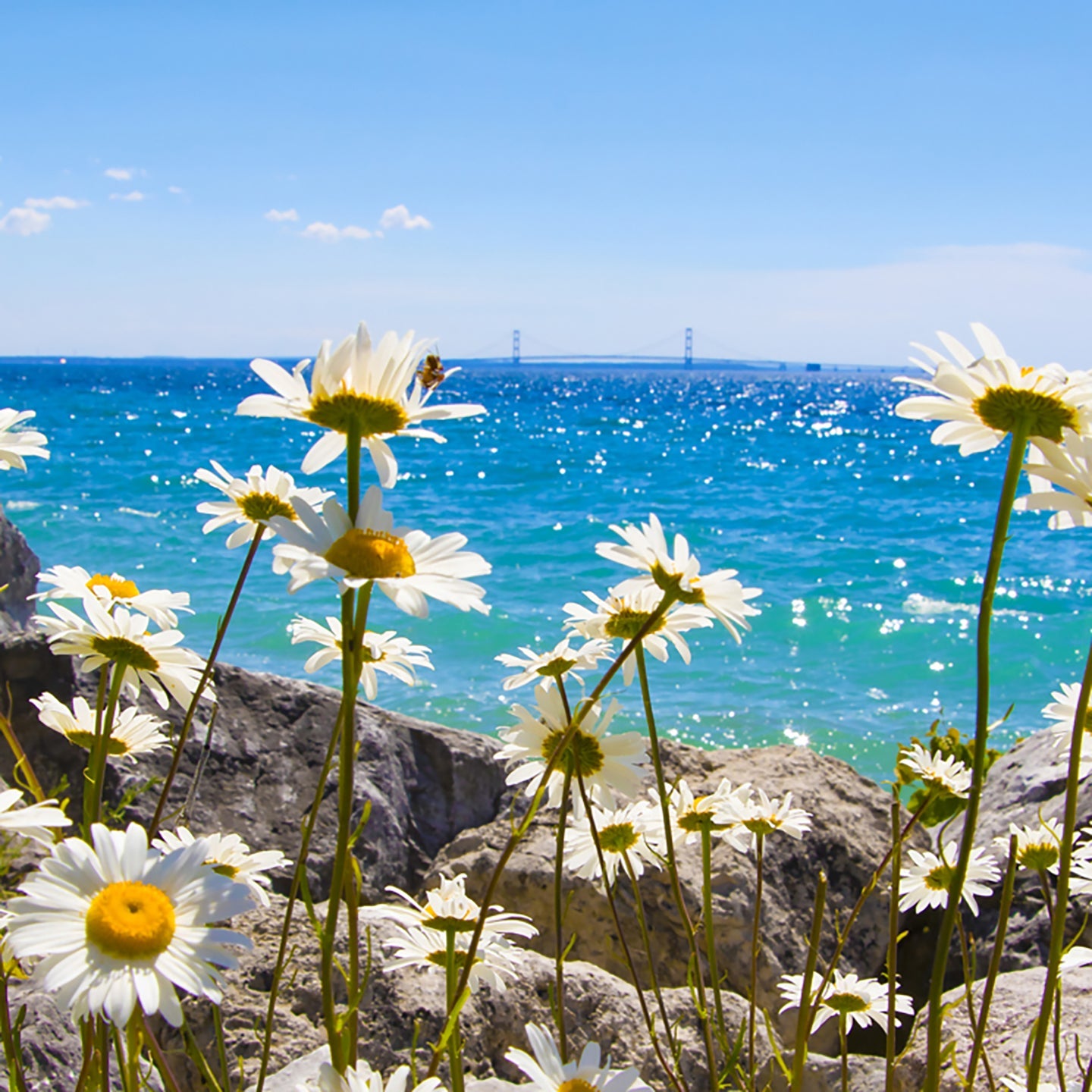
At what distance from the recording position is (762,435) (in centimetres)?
3997

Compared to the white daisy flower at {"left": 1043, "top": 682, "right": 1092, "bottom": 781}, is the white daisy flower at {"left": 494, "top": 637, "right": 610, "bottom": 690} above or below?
above

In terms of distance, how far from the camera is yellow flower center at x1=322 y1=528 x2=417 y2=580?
2.91ft

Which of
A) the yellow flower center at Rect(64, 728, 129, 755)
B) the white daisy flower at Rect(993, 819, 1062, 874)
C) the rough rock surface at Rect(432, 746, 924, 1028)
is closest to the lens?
the yellow flower center at Rect(64, 728, 129, 755)

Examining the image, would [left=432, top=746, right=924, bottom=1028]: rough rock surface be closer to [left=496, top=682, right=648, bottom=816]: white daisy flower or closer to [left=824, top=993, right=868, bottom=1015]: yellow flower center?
[left=824, top=993, right=868, bottom=1015]: yellow flower center

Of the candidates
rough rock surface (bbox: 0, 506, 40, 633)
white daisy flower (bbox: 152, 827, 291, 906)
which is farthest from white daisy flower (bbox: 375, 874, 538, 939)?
rough rock surface (bbox: 0, 506, 40, 633)

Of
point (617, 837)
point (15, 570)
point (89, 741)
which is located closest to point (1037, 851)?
point (617, 837)

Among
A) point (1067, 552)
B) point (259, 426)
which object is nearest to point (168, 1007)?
point (1067, 552)

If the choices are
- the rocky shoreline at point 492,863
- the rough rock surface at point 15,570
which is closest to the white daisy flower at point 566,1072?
the rocky shoreline at point 492,863

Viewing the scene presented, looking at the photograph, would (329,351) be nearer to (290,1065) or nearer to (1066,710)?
(1066,710)

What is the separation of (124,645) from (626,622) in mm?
679

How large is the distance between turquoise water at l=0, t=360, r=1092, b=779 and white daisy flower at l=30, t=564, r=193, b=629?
6.82 metres

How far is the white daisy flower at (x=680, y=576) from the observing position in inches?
44.9

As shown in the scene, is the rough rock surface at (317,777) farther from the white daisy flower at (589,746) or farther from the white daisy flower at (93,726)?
the white daisy flower at (589,746)

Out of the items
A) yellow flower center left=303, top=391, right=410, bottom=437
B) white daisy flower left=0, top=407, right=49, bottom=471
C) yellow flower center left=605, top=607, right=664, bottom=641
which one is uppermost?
yellow flower center left=303, top=391, right=410, bottom=437
